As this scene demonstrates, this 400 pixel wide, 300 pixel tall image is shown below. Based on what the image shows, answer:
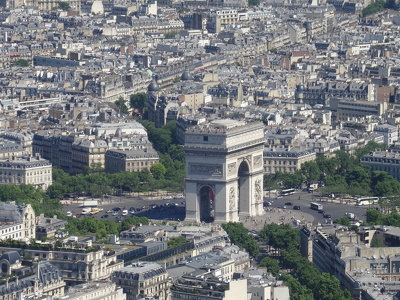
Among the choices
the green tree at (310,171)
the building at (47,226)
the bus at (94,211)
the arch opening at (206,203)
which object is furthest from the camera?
the green tree at (310,171)

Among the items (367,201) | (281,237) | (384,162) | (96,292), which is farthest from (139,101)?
(96,292)

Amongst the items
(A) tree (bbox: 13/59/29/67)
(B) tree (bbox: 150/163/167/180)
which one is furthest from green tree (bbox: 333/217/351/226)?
(A) tree (bbox: 13/59/29/67)

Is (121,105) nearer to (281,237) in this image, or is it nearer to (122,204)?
(122,204)

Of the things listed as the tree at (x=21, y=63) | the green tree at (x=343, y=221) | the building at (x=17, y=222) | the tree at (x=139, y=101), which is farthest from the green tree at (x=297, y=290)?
the tree at (x=21, y=63)

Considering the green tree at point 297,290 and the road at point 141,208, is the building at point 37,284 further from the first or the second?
the road at point 141,208

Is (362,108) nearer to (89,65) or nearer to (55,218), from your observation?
(89,65)

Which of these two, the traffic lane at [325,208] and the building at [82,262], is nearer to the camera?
the building at [82,262]
